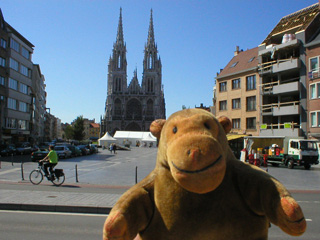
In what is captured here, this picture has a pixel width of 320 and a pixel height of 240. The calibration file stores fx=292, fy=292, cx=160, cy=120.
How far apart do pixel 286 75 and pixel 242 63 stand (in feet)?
23.6

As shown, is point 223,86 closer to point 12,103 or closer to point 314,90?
point 314,90

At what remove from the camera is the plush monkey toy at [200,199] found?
6.71 feet

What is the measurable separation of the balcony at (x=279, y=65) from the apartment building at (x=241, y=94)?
1000 mm

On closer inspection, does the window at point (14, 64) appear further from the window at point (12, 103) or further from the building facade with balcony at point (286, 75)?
the building facade with balcony at point (286, 75)

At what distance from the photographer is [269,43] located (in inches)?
1348

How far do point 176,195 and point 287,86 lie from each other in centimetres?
3092

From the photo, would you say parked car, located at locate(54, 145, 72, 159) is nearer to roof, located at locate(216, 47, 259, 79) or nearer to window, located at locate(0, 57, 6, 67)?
window, located at locate(0, 57, 6, 67)

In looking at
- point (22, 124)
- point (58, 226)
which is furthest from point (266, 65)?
point (22, 124)

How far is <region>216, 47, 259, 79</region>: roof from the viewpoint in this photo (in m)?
35.7

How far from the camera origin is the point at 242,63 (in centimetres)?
3819

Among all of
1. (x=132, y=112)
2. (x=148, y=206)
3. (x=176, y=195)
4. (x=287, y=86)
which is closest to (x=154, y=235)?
(x=148, y=206)

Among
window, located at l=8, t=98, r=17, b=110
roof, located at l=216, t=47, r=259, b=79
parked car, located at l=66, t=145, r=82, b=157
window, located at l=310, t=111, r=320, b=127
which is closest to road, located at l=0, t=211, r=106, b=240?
window, located at l=310, t=111, r=320, b=127

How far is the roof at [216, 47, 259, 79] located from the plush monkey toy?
112ft

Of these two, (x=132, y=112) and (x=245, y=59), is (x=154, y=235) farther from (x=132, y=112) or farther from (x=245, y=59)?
(x=132, y=112)
